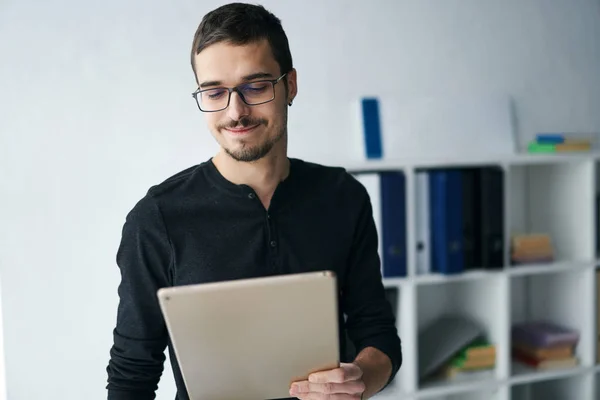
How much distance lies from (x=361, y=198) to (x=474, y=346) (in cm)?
125

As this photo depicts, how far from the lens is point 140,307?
1.24m

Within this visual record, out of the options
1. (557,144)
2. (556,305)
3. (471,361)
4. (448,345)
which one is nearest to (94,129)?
(448,345)

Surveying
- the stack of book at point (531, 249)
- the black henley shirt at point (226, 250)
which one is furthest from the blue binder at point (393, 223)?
the black henley shirt at point (226, 250)

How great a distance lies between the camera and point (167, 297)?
37.7 inches

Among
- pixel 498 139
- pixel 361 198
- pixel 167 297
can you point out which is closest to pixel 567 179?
pixel 498 139

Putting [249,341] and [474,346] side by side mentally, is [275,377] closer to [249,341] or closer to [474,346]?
[249,341]

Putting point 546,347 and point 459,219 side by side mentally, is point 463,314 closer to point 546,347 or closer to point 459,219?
point 546,347

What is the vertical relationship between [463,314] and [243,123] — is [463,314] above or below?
below

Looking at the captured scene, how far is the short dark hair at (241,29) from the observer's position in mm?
1239

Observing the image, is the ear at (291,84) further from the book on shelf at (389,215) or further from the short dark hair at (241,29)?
the book on shelf at (389,215)

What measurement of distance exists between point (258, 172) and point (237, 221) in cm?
12

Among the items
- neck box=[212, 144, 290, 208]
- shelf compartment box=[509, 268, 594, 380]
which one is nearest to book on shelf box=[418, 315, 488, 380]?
shelf compartment box=[509, 268, 594, 380]

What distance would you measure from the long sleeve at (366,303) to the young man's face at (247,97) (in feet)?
1.03

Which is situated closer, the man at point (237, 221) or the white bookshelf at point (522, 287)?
the man at point (237, 221)
